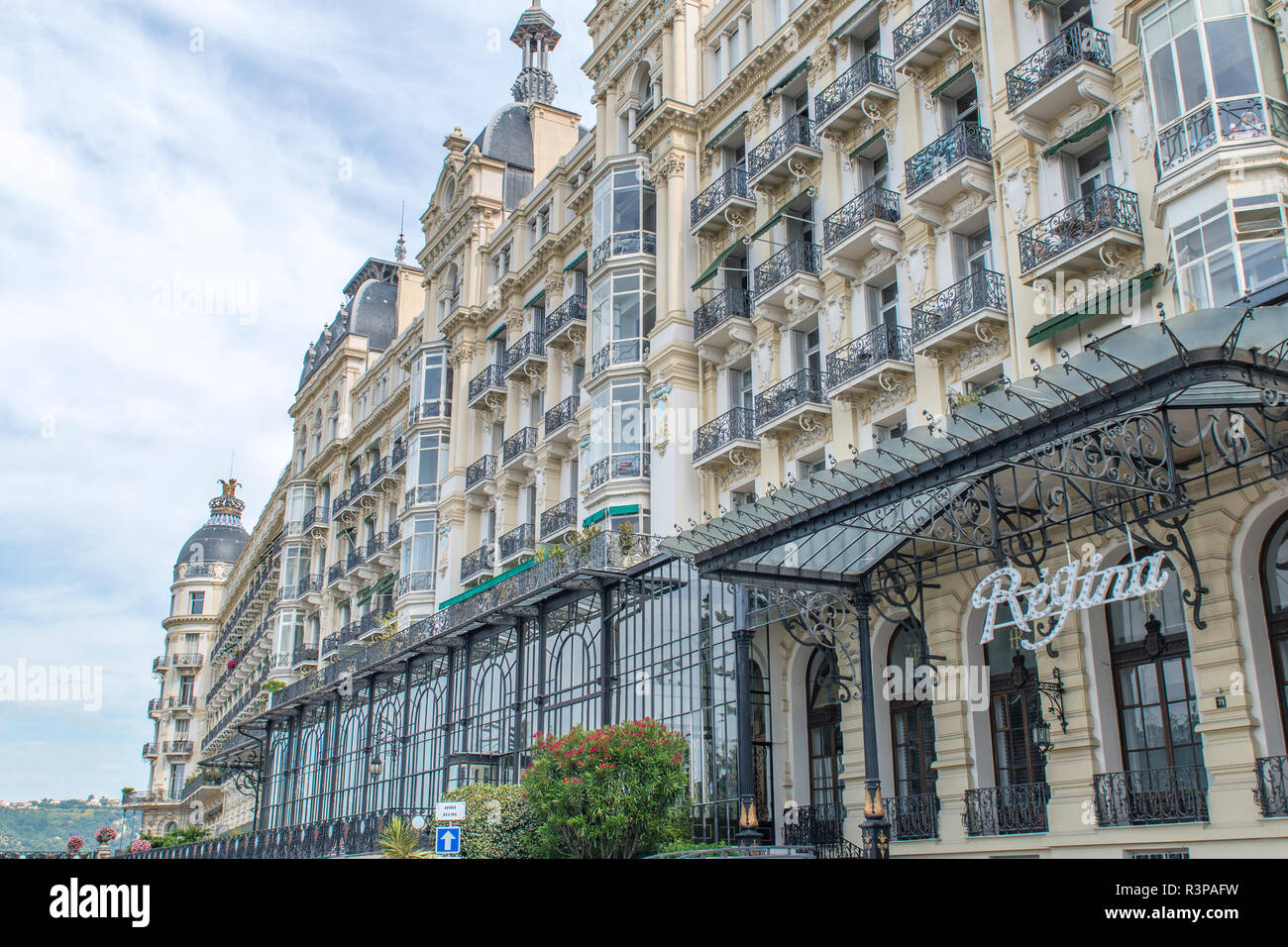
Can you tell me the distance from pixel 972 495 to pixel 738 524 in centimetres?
421

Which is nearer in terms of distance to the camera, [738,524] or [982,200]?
[738,524]

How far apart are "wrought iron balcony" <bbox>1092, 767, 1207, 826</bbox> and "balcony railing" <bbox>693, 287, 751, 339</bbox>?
14.4 meters

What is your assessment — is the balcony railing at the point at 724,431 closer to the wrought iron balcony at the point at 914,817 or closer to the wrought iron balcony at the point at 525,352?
the wrought iron balcony at the point at 914,817

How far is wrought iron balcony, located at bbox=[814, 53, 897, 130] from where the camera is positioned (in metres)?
25.3

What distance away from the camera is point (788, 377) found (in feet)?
86.0

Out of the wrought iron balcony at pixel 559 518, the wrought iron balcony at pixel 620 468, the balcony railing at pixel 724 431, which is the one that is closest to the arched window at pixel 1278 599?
the balcony railing at pixel 724 431

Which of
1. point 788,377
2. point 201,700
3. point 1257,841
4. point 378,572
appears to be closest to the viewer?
point 1257,841

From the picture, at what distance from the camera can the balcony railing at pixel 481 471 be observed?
39.9 m

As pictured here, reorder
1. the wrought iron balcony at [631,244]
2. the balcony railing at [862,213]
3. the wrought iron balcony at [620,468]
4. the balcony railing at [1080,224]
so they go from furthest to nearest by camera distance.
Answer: the wrought iron balcony at [631,244], the wrought iron balcony at [620,468], the balcony railing at [862,213], the balcony railing at [1080,224]

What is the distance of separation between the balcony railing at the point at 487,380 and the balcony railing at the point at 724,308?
12.6m

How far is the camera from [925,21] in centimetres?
2431
